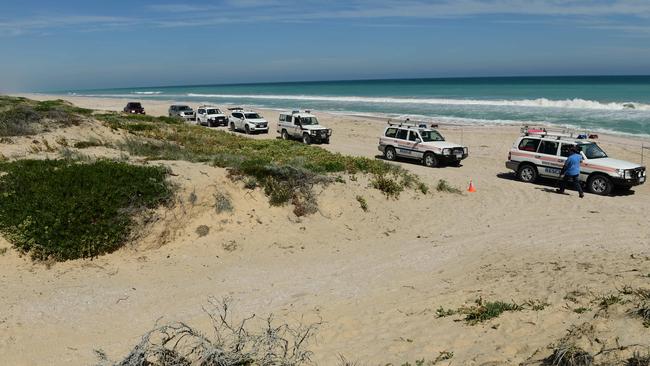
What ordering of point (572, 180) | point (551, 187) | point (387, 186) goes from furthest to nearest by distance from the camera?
point (551, 187)
point (572, 180)
point (387, 186)

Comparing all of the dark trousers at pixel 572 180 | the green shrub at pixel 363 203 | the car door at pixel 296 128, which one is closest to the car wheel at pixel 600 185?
the dark trousers at pixel 572 180

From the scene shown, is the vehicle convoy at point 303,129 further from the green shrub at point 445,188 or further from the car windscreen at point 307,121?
the green shrub at point 445,188

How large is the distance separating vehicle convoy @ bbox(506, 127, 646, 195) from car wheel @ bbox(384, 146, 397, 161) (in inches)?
230

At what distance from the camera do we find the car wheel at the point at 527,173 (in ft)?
62.8

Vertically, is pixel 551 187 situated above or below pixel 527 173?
below

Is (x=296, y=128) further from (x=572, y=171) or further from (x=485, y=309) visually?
(x=485, y=309)

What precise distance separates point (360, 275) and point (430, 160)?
43.1ft

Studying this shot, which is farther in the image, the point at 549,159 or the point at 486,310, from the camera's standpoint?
the point at 549,159

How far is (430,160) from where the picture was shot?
2244 cm

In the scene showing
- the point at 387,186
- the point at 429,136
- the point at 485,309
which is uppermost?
the point at 429,136

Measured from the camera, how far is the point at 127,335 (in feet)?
25.8

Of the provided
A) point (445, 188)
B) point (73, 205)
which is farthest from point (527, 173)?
point (73, 205)

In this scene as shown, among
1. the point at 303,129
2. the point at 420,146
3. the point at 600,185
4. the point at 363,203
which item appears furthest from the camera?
the point at 303,129

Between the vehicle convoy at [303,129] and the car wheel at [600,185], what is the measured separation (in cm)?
1559
